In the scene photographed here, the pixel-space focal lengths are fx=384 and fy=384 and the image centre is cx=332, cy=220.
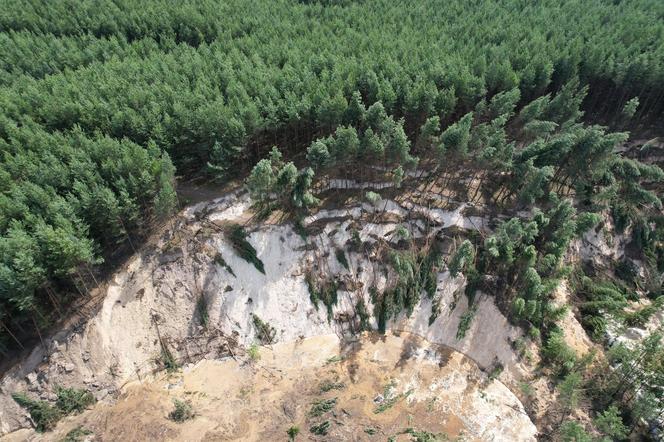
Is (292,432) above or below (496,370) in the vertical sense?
above

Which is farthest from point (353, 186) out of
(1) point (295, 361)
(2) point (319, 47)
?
(2) point (319, 47)

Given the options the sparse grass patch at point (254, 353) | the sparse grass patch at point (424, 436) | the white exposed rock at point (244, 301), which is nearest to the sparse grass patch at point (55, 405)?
the white exposed rock at point (244, 301)

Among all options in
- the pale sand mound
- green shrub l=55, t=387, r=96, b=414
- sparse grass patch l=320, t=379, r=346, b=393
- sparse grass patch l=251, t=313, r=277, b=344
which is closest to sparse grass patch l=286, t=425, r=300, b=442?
the pale sand mound

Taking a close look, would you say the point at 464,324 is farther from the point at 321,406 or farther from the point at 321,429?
the point at 321,429

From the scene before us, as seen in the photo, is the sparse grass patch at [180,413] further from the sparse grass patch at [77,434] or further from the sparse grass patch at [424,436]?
the sparse grass patch at [424,436]

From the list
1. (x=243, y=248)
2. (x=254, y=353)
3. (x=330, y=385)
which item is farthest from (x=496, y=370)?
(x=243, y=248)
